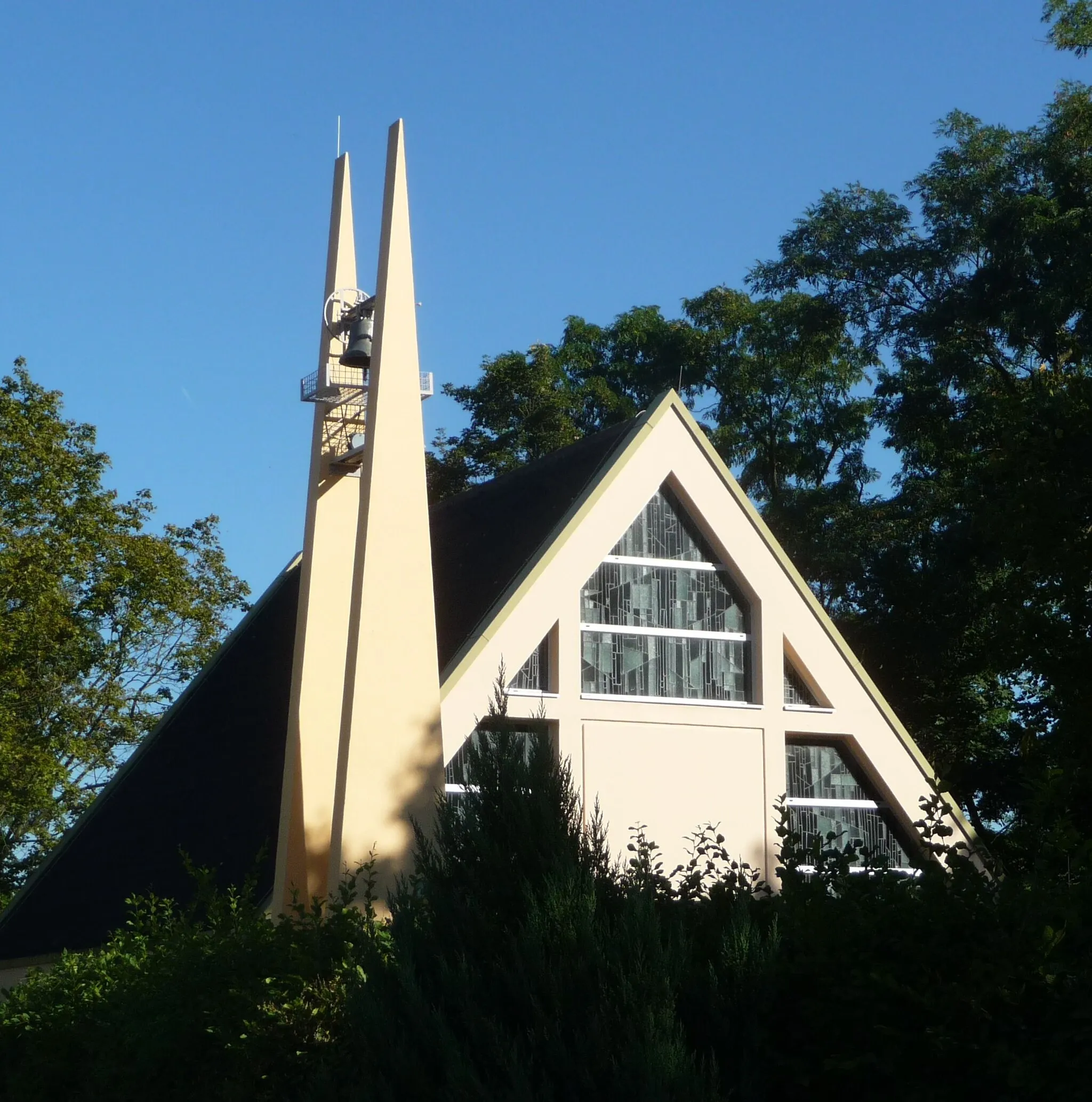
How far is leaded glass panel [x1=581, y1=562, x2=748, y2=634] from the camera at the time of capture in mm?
18188

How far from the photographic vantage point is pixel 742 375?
118 ft

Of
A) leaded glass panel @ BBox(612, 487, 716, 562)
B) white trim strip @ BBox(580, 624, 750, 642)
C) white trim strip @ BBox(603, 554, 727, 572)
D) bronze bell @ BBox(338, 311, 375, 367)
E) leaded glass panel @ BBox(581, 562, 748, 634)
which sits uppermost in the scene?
bronze bell @ BBox(338, 311, 375, 367)

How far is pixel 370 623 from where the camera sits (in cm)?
1466

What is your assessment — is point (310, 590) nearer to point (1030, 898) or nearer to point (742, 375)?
point (1030, 898)

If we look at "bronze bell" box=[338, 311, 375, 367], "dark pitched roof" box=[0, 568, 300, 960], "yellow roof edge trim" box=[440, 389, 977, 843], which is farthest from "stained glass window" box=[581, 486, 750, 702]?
"dark pitched roof" box=[0, 568, 300, 960]

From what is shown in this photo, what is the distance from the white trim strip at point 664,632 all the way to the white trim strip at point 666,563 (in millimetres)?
741

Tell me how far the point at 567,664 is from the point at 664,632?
1404 mm

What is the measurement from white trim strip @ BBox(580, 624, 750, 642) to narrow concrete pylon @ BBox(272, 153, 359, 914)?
9.81ft

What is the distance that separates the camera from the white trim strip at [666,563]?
18.4 m

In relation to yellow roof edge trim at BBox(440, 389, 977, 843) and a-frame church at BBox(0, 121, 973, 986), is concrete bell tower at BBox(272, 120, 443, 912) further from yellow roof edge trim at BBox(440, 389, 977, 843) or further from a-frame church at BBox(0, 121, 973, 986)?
yellow roof edge trim at BBox(440, 389, 977, 843)

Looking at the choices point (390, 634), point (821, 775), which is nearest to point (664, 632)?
point (821, 775)

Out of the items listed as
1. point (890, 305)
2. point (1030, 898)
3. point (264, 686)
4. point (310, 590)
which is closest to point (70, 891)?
point (264, 686)

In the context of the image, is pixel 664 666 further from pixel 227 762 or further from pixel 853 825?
pixel 227 762

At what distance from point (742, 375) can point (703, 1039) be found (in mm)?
30066
